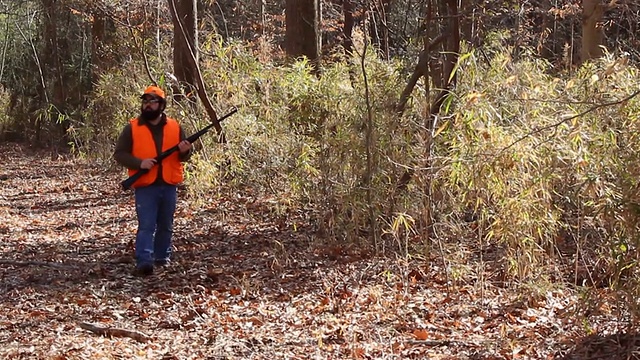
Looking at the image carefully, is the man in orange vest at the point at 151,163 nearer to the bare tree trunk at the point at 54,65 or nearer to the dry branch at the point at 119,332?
the dry branch at the point at 119,332

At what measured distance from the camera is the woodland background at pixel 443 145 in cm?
625

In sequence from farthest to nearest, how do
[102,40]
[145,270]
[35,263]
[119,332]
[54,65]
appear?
[54,65] < [102,40] < [35,263] < [145,270] < [119,332]

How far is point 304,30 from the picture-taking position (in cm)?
1366

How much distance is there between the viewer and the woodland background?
6254mm

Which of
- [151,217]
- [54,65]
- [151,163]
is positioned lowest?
[151,217]

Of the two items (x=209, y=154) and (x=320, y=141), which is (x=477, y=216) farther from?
(x=209, y=154)

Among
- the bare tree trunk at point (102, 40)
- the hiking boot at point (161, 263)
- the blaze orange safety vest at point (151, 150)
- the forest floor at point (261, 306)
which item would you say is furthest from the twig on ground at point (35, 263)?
the bare tree trunk at point (102, 40)

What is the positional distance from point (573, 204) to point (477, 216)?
1.23m

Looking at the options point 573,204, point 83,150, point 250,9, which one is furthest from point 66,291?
point 250,9

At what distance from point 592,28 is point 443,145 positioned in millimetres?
5749

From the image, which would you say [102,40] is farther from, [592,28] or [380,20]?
[380,20]

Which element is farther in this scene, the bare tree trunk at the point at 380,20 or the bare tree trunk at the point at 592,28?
the bare tree trunk at the point at 592,28

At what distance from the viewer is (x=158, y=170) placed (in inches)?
314

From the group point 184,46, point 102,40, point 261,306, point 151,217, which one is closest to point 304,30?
point 184,46
